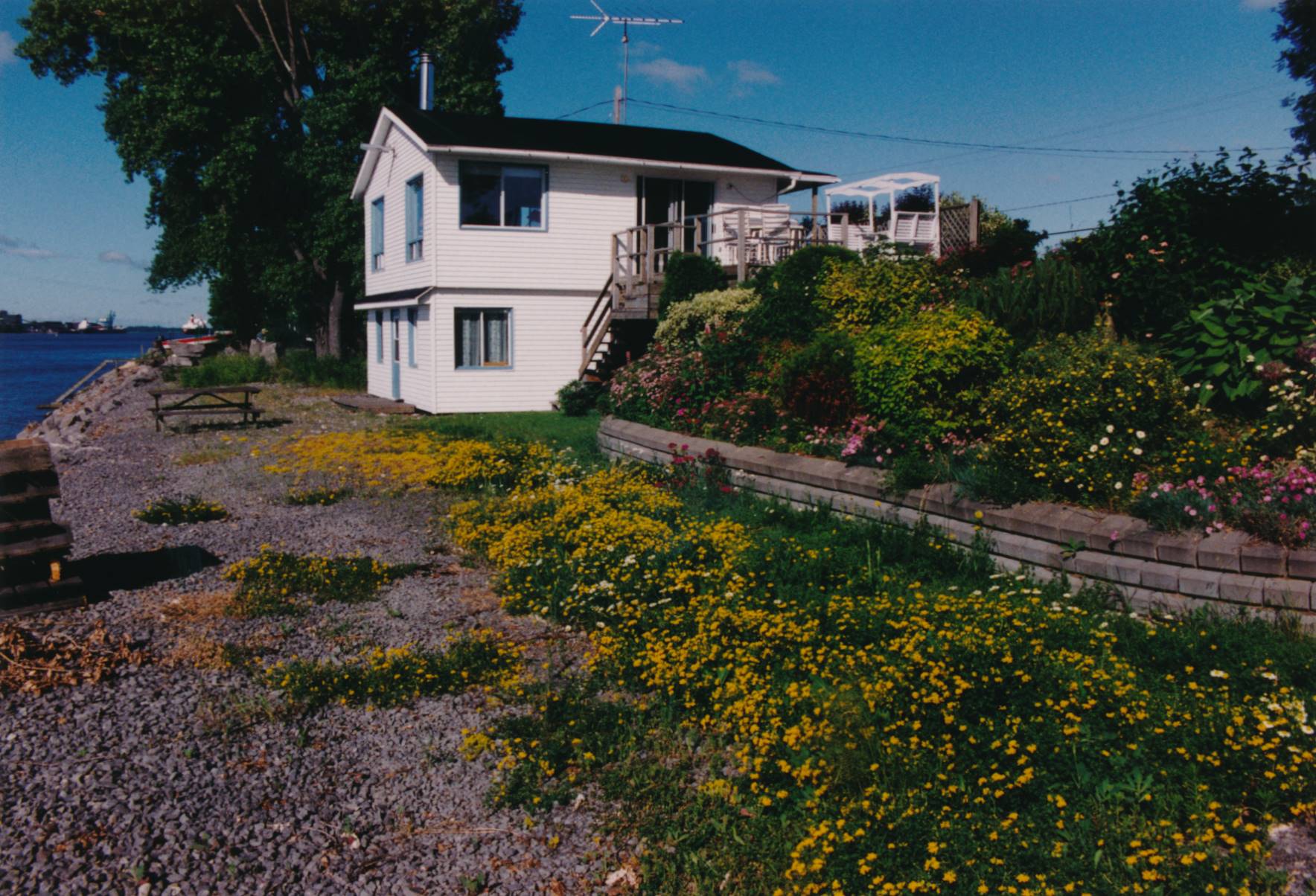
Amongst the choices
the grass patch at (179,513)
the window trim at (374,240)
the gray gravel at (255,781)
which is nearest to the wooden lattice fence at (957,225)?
the gray gravel at (255,781)

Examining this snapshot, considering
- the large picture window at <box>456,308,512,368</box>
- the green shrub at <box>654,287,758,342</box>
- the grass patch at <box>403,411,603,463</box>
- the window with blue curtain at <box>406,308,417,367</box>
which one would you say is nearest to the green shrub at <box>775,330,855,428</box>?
the grass patch at <box>403,411,603,463</box>

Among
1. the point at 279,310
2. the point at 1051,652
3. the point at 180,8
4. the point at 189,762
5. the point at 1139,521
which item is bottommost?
the point at 189,762

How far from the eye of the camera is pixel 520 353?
23.4 meters

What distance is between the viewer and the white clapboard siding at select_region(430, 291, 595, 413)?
22.8 metres

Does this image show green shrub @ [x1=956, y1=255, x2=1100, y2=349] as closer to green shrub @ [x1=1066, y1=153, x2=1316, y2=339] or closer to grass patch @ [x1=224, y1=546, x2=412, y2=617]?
green shrub @ [x1=1066, y1=153, x2=1316, y2=339]

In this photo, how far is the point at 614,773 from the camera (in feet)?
16.3

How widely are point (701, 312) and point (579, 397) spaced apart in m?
5.75

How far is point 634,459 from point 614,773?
7.77 m

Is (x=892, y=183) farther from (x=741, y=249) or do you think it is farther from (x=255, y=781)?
(x=255, y=781)

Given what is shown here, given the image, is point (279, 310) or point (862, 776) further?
point (279, 310)

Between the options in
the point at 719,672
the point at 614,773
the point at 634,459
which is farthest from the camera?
the point at 634,459

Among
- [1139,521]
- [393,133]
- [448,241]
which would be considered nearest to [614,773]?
[1139,521]

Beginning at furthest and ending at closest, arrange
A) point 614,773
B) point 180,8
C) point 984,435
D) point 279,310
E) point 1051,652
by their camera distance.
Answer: point 279,310, point 180,8, point 984,435, point 1051,652, point 614,773

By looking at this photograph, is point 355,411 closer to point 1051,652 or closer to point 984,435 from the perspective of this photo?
point 984,435
